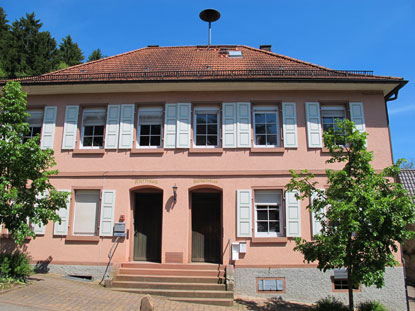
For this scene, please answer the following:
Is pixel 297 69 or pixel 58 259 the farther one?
pixel 297 69

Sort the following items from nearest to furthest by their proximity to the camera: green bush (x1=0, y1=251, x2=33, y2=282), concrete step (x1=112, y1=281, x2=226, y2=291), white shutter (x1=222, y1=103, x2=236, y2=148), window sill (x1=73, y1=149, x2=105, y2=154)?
1. green bush (x1=0, y1=251, x2=33, y2=282)
2. concrete step (x1=112, y1=281, x2=226, y2=291)
3. white shutter (x1=222, y1=103, x2=236, y2=148)
4. window sill (x1=73, y1=149, x2=105, y2=154)

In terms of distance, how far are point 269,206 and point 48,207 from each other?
22.1 ft

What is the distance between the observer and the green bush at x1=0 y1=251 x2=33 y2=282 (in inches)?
361

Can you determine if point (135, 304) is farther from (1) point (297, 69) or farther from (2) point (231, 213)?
(1) point (297, 69)

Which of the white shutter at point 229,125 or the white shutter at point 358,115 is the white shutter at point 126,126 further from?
the white shutter at point 358,115

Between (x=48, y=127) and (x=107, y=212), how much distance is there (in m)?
3.75

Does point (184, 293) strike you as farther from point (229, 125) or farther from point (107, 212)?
point (229, 125)

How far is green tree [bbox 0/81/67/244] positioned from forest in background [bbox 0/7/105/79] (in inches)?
597

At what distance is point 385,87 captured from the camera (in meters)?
11.8

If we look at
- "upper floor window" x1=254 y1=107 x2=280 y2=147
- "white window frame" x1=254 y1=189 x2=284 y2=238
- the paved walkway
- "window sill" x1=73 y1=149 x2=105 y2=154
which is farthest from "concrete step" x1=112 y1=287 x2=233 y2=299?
"upper floor window" x1=254 y1=107 x2=280 y2=147

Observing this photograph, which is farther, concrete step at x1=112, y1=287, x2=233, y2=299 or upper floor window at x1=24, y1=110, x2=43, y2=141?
upper floor window at x1=24, y1=110, x2=43, y2=141

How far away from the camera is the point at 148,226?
1209cm

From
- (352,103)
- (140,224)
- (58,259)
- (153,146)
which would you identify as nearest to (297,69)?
(352,103)

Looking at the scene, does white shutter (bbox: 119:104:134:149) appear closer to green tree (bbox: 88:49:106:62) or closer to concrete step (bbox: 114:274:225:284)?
concrete step (bbox: 114:274:225:284)
